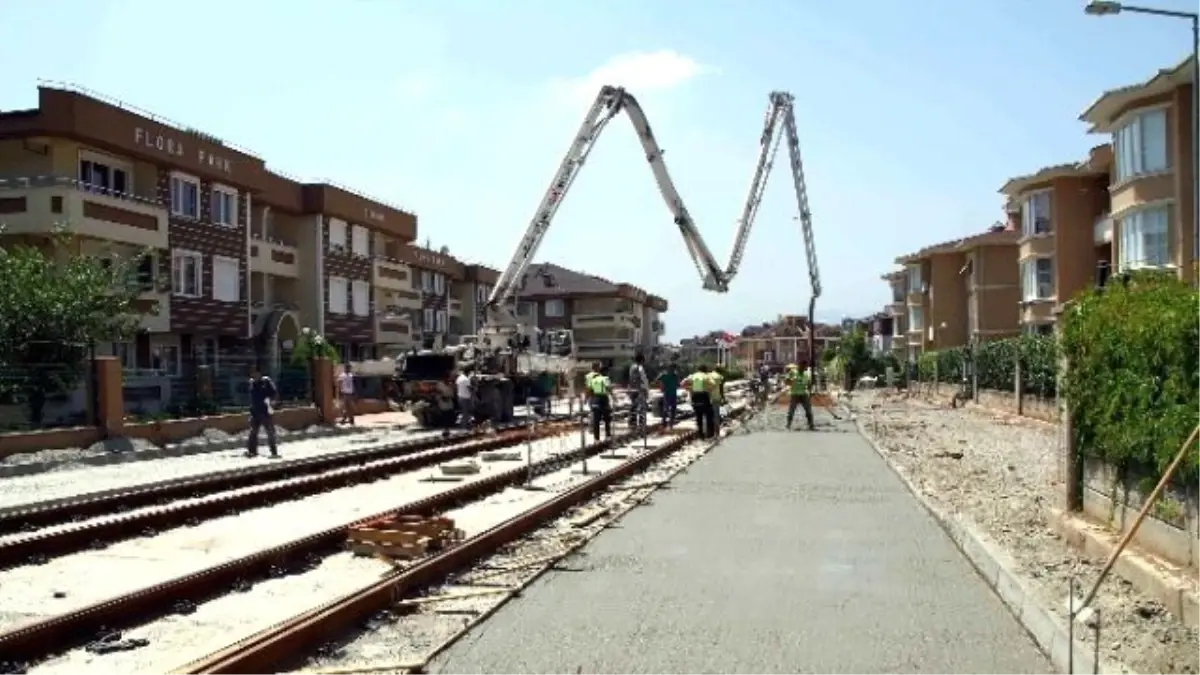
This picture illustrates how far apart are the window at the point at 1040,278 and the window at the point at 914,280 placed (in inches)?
1062

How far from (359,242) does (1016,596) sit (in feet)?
154

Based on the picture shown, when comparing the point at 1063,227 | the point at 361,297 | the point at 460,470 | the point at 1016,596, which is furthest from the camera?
the point at 361,297

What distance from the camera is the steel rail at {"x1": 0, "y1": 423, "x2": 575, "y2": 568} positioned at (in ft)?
36.0

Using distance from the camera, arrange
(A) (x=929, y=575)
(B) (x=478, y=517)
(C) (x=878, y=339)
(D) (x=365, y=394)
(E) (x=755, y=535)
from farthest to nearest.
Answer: (C) (x=878, y=339) → (D) (x=365, y=394) → (B) (x=478, y=517) → (E) (x=755, y=535) → (A) (x=929, y=575)

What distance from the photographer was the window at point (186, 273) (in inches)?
1452

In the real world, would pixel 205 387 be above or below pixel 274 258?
below

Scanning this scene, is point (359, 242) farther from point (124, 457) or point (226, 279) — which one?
point (124, 457)

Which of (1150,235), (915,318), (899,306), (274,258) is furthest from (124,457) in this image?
(899,306)

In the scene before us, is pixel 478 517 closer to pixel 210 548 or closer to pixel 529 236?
pixel 210 548

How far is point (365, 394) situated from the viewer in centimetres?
4394

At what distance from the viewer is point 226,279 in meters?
40.2

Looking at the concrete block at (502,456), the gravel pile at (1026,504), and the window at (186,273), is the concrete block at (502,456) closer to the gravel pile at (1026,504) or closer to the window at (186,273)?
the gravel pile at (1026,504)

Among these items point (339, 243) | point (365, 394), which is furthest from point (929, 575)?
point (339, 243)

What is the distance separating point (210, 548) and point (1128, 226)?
32.3 meters
